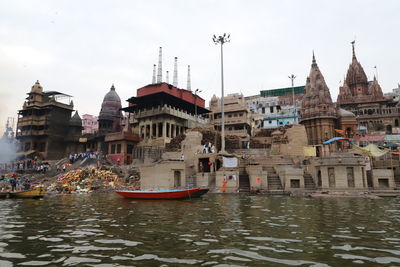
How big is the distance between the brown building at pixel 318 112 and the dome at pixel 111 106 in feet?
142

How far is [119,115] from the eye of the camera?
224ft

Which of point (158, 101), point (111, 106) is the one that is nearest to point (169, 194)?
point (158, 101)

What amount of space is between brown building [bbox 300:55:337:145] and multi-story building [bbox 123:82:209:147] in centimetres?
2172

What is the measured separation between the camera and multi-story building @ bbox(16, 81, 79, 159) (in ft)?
188

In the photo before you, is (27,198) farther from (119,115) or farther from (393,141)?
(393,141)

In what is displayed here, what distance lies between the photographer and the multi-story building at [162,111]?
50875 millimetres

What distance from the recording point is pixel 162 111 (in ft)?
165

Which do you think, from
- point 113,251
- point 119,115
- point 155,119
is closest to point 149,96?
point 155,119

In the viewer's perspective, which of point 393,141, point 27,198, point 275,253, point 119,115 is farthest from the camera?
point 119,115

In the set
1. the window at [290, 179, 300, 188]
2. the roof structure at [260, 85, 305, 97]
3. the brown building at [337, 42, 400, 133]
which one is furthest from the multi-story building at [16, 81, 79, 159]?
the brown building at [337, 42, 400, 133]

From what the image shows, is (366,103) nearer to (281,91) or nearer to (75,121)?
(281,91)

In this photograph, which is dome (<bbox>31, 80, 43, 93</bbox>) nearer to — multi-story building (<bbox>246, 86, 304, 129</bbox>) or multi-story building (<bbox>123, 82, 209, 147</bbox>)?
multi-story building (<bbox>123, 82, 209, 147</bbox>)

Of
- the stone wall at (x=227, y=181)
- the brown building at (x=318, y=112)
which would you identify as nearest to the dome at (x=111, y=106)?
the brown building at (x=318, y=112)

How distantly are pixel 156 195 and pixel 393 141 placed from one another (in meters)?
43.3
